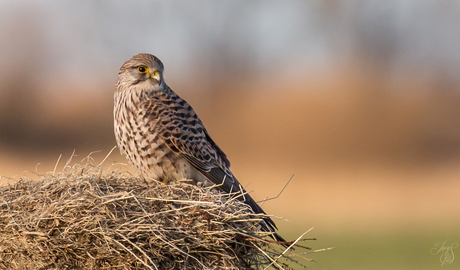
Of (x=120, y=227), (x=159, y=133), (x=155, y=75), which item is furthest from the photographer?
(x=155, y=75)

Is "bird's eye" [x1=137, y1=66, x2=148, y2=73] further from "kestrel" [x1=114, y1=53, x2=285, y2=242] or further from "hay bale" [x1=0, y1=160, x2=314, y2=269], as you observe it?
"hay bale" [x1=0, y1=160, x2=314, y2=269]

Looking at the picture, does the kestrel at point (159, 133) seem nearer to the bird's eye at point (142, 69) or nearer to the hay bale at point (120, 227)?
the bird's eye at point (142, 69)

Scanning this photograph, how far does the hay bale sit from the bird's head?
1075mm

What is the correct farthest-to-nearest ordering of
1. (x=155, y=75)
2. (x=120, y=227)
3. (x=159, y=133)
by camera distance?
(x=155, y=75)
(x=159, y=133)
(x=120, y=227)

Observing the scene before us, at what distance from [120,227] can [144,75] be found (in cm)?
180

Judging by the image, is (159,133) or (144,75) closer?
(159,133)

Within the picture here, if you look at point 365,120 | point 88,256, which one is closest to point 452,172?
point 365,120

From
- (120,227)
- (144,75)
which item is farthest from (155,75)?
(120,227)

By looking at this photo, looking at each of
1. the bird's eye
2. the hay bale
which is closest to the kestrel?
the bird's eye

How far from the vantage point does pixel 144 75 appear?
476 cm

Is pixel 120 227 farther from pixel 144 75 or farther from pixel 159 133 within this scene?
pixel 144 75

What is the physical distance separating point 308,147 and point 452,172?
4952mm

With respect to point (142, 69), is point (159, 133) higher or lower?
lower

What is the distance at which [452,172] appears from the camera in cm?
1784
